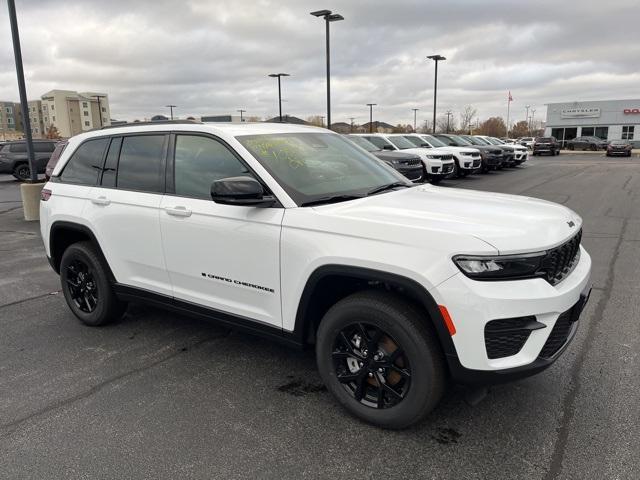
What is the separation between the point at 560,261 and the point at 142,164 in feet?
10.3

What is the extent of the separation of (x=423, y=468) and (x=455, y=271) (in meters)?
1.04

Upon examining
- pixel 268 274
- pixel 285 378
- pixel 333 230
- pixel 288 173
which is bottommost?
pixel 285 378

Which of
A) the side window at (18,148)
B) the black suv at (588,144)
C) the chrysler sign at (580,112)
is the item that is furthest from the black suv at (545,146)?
the side window at (18,148)

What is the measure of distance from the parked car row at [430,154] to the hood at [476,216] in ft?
33.5

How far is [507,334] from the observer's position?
2541 millimetres

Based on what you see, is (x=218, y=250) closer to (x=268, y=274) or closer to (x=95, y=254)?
(x=268, y=274)

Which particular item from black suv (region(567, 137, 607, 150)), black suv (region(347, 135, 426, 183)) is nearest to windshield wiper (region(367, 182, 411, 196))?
black suv (region(347, 135, 426, 183))

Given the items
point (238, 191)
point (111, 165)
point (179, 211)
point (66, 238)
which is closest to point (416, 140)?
point (66, 238)

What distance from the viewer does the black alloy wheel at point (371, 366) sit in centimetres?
285

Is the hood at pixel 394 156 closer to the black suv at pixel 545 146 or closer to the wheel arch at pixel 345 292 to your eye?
the wheel arch at pixel 345 292

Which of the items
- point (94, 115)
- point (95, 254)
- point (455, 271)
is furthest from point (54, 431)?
point (94, 115)

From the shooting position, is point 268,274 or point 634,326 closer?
point 268,274

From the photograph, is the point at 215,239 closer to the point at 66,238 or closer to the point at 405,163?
the point at 66,238

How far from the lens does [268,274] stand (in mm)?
3221
